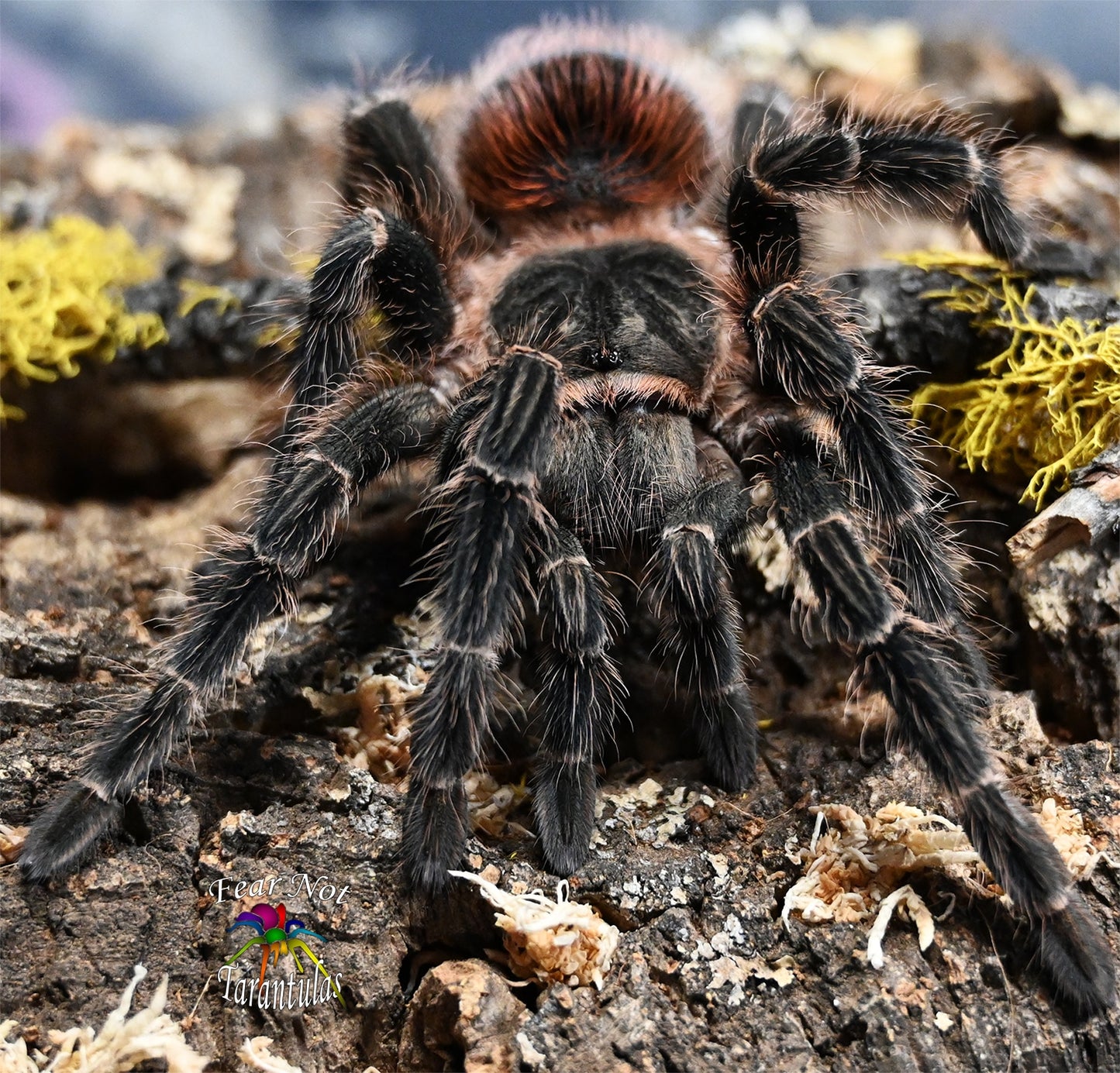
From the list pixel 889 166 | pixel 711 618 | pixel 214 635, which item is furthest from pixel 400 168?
pixel 711 618

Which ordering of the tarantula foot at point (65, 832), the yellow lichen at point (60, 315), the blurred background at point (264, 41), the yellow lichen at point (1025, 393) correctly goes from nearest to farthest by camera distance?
the tarantula foot at point (65, 832) → the yellow lichen at point (1025, 393) → the yellow lichen at point (60, 315) → the blurred background at point (264, 41)

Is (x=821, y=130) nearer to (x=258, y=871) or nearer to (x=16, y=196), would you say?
(x=258, y=871)

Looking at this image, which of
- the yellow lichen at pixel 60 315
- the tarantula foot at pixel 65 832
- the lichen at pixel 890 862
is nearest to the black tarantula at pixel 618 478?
the tarantula foot at pixel 65 832

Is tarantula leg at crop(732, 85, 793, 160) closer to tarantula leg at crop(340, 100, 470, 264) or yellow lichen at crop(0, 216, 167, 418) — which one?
tarantula leg at crop(340, 100, 470, 264)

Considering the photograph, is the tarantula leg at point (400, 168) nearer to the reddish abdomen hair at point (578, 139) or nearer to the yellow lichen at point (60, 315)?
the reddish abdomen hair at point (578, 139)

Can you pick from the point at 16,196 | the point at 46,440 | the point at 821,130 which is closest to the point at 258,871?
the point at 821,130
